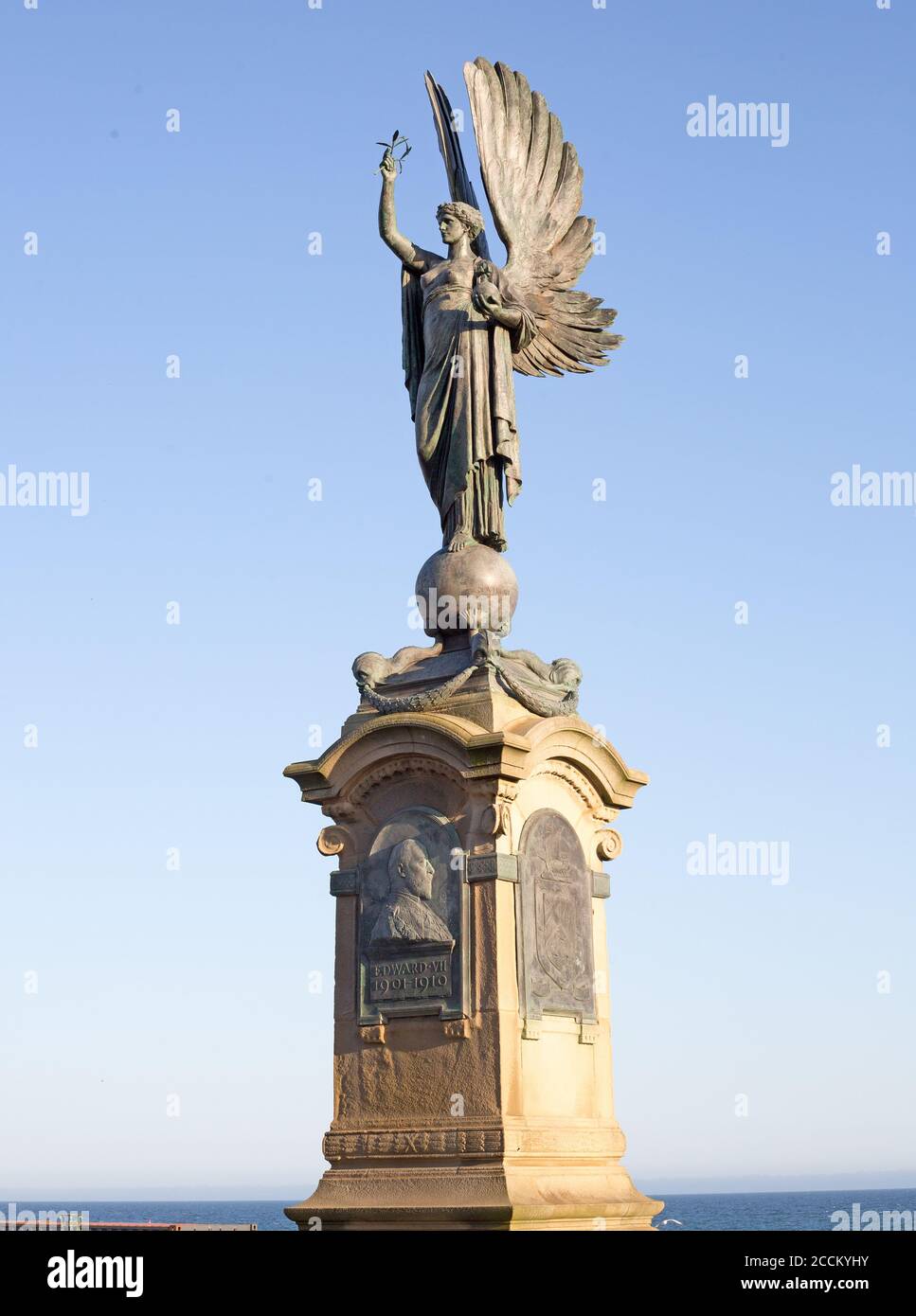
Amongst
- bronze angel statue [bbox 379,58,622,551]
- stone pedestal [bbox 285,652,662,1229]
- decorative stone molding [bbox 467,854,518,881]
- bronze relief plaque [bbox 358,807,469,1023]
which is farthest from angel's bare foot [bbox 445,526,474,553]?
decorative stone molding [bbox 467,854,518,881]

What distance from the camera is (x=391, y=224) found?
15133 millimetres

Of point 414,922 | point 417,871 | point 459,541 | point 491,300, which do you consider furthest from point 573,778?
point 491,300

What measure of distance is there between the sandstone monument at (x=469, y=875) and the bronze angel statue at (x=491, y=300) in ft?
0.09

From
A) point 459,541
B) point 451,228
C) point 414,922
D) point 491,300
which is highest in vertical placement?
point 451,228

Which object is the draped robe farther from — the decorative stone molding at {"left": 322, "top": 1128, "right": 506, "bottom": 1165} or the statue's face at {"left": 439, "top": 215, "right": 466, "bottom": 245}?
the decorative stone molding at {"left": 322, "top": 1128, "right": 506, "bottom": 1165}

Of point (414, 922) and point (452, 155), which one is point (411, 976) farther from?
point (452, 155)

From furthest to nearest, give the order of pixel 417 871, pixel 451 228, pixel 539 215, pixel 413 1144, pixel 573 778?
pixel 539 215, pixel 451 228, pixel 573 778, pixel 417 871, pixel 413 1144

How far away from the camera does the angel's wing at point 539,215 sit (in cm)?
1529

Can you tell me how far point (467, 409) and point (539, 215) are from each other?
2.30 meters

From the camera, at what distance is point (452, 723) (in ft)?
42.2

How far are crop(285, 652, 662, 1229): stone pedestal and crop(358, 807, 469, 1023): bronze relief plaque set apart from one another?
0.01 m

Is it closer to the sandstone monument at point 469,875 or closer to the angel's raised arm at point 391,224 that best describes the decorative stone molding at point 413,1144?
the sandstone monument at point 469,875

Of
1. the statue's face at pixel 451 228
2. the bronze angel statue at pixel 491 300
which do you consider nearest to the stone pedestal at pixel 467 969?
the bronze angel statue at pixel 491 300
